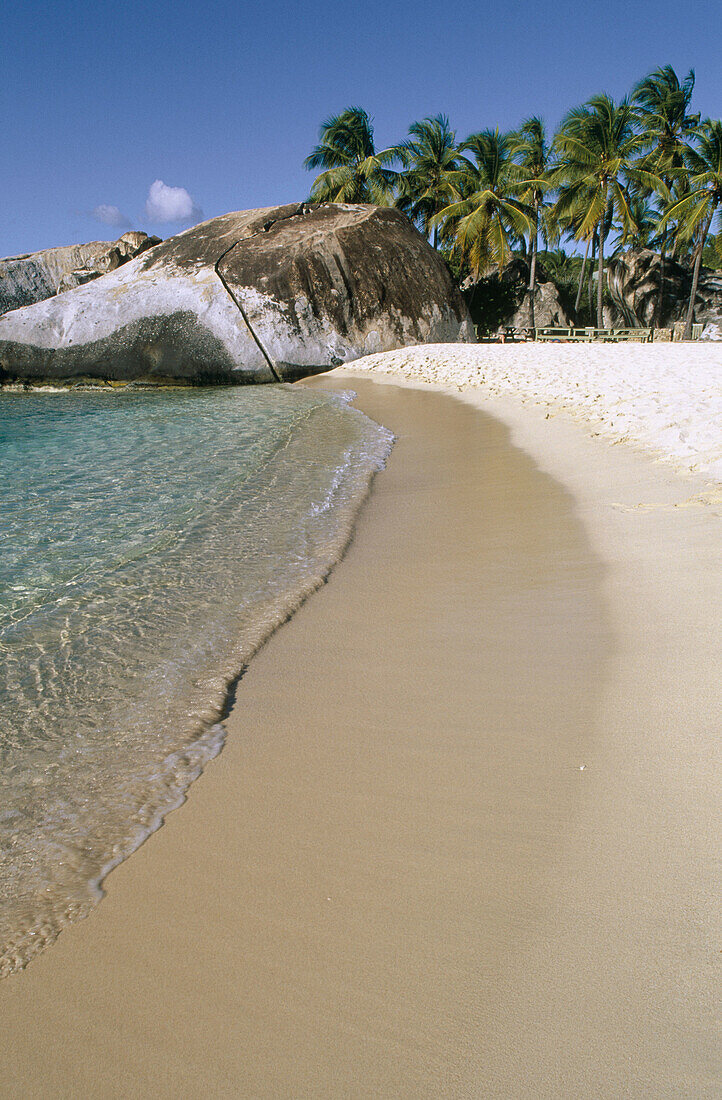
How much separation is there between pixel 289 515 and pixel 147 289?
48.4 feet

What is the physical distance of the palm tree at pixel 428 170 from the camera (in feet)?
90.0

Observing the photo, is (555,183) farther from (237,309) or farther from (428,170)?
(237,309)

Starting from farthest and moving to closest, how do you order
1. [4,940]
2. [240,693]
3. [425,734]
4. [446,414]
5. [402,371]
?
[402,371] < [446,414] < [240,693] < [425,734] < [4,940]

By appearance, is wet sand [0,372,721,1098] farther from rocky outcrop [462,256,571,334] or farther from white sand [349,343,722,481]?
rocky outcrop [462,256,571,334]

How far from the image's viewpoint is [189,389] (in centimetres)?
1764

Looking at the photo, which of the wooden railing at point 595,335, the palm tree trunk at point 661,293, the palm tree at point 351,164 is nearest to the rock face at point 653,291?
the palm tree trunk at point 661,293

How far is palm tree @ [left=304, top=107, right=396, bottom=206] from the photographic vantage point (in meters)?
27.4

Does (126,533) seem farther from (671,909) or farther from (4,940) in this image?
(671,909)

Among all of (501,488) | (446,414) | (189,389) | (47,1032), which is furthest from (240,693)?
(189,389)

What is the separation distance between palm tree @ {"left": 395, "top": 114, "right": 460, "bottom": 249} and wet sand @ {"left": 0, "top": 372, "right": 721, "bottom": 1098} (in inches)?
1091

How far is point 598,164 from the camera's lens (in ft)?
77.6

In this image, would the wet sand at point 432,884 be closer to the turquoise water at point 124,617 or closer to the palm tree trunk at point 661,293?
the turquoise water at point 124,617

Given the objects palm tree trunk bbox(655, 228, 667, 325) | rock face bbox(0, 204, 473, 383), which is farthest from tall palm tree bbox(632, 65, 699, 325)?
A: rock face bbox(0, 204, 473, 383)

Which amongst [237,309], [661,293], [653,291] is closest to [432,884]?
[237,309]
